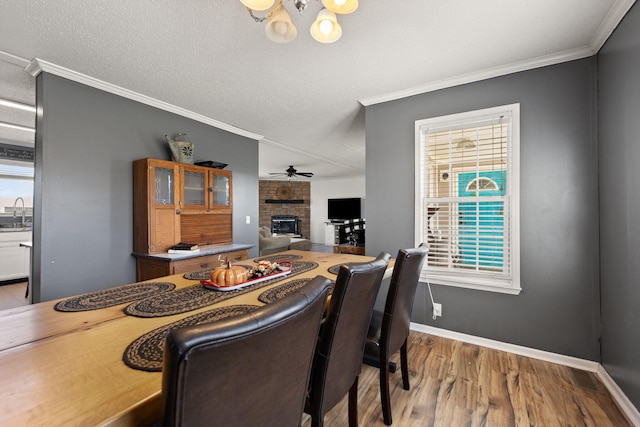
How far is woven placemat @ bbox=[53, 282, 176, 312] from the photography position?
1169 millimetres

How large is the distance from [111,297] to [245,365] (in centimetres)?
104

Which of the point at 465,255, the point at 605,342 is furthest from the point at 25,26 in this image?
the point at 605,342

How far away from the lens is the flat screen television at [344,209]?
358 inches

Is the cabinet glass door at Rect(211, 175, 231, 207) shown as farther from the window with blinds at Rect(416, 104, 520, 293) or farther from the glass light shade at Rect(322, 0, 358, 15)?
the glass light shade at Rect(322, 0, 358, 15)

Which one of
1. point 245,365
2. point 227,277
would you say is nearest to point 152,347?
point 245,365

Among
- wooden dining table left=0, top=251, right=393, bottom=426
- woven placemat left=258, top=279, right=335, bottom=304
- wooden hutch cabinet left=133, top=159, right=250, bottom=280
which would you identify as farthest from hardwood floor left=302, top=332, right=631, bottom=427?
wooden hutch cabinet left=133, top=159, right=250, bottom=280

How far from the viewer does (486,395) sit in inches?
72.6

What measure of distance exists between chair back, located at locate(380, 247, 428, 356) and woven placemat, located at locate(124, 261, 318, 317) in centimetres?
67

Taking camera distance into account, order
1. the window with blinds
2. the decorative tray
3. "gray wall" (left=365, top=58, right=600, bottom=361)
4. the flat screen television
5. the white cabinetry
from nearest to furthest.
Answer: the decorative tray
"gray wall" (left=365, top=58, right=600, bottom=361)
the window with blinds
the white cabinetry
the flat screen television

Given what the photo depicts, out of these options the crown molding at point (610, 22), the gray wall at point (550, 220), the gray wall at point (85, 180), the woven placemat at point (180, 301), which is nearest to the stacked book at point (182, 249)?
the gray wall at point (85, 180)

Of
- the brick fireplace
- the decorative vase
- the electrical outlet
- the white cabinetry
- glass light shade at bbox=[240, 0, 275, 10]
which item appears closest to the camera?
glass light shade at bbox=[240, 0, 275, 10]

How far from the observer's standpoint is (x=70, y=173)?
2.47 metres

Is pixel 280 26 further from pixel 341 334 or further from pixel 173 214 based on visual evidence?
pixel 173 214

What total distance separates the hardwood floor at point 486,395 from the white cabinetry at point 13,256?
5859 mm
